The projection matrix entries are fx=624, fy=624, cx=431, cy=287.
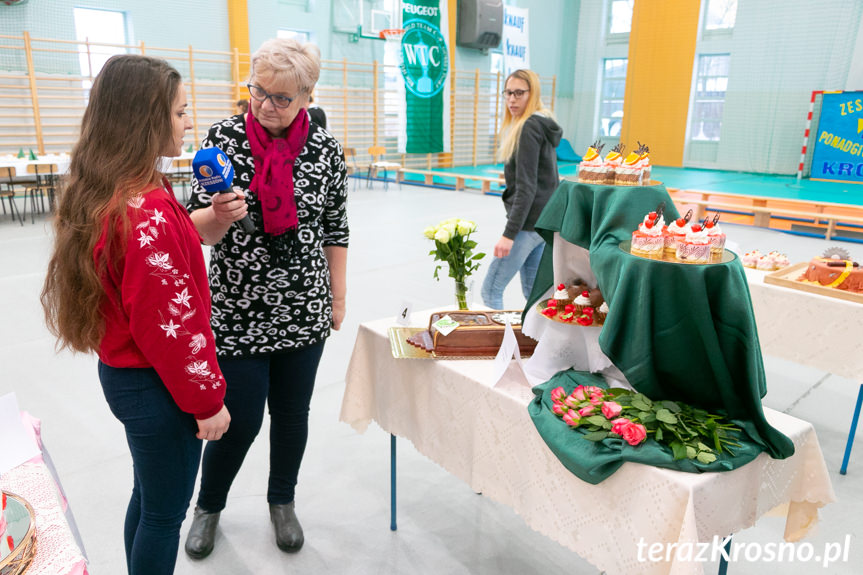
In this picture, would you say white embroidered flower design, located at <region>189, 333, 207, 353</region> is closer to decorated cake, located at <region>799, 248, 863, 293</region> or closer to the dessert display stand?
the dessert display stand

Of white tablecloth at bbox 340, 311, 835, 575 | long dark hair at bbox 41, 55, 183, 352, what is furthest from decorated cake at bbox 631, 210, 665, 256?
long dark hair at bbox 41, 55, 183, 352

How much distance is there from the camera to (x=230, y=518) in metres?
2.18

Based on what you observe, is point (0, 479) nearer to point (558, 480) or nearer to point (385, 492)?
point (558, 480)

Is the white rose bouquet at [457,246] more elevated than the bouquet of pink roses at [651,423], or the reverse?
the white rose bouquet at [457,246]

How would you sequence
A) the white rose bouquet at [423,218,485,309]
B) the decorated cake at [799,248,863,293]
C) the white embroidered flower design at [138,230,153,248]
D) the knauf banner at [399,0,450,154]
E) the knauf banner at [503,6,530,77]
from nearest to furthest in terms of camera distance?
the white embroidered flower design at [138,230,153,248], the white rose bouquet at [423,218,485,309], the decorated cake at [799,248,863,293], the knauf banner at [399,0,450,154], the knauf banner at [503,6,530,77]

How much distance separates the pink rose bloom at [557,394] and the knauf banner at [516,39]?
1339cm

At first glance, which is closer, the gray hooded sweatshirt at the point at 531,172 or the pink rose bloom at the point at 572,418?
the pink rose bloom at the point at 572,418

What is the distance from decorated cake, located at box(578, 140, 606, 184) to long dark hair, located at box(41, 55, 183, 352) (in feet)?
3.89

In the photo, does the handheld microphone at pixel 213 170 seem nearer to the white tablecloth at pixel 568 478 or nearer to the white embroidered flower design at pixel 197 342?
the white embroidered flower design at pixel 197 342

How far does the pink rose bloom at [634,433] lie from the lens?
1352 mm

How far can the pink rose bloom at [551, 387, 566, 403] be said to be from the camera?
1565 millimetres

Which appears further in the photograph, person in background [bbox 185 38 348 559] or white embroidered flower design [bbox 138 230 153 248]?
person in background [bbox 185 38 348 559]

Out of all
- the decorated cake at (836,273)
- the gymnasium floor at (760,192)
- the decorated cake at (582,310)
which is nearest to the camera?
the decorated cake at (582,310)

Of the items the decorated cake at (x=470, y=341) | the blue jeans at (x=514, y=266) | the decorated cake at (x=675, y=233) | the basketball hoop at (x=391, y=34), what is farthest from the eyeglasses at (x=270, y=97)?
the basketball hoop at (x=391, y=34)
